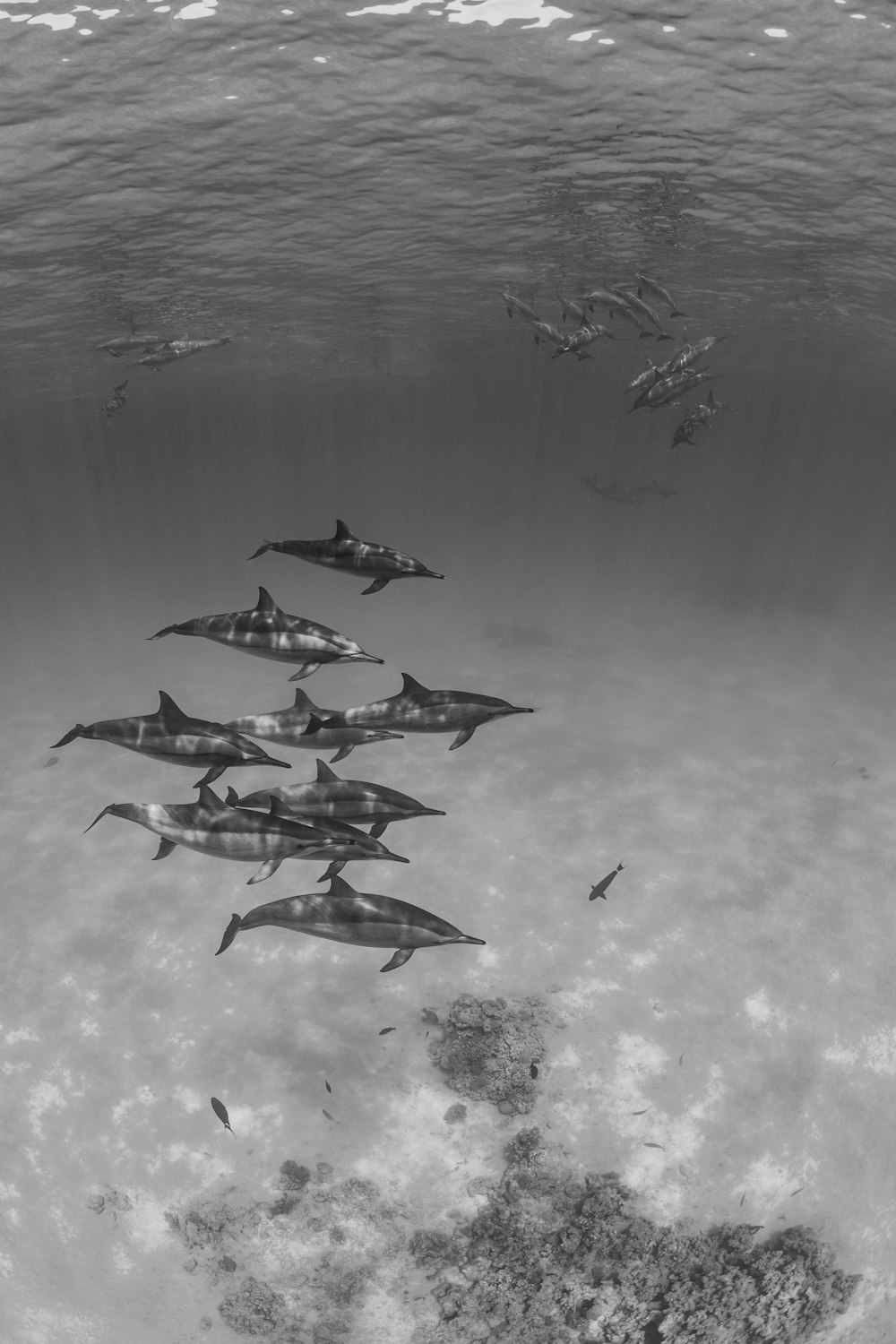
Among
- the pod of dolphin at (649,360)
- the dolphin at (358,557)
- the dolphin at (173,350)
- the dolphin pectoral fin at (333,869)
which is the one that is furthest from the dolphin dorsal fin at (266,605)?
the dolphin at (173,350)

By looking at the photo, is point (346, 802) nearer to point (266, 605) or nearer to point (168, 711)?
point (168, 711)

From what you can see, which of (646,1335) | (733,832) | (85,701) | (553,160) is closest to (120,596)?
(85,701)

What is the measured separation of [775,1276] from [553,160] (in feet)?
58.9

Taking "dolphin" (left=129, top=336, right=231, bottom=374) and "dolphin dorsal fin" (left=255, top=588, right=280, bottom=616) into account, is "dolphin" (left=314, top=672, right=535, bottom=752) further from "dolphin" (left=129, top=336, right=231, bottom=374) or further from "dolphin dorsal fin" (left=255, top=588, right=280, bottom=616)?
"dolphin" (left=129, top=336, right=231, bottom=374)

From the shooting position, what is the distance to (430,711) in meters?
5.00

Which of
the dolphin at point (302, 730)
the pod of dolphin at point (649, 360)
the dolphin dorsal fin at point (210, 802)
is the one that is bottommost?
the dolphin dorsal fin at point (210, 802)

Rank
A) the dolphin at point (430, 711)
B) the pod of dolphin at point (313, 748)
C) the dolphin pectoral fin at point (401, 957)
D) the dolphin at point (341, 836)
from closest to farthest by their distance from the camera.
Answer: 1. the dolphin at point (341, 836)
2. the pod of dolphin at point (313, 748)
3. the dolphin at point (430, 711)
4. the dolphin pectoral fin at point (401, 957)

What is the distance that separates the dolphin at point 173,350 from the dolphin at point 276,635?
6044mm

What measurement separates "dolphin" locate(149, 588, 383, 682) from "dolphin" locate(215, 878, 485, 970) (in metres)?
1.54

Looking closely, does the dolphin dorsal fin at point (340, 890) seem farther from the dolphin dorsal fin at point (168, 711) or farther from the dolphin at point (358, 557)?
the dolphin at point (358, 557)

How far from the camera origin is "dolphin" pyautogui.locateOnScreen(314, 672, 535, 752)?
4.90 meters

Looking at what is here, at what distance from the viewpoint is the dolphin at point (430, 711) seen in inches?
193

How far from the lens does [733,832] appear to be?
13500 millimetres

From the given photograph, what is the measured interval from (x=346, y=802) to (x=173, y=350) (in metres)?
7.59
